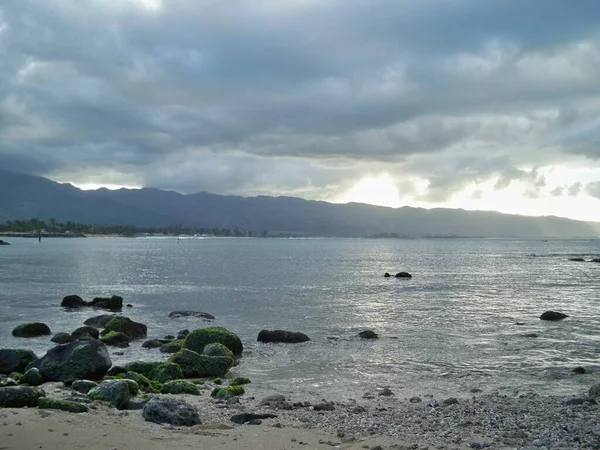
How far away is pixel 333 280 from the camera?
8025cm

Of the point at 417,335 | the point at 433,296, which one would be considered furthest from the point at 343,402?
the point at 433,296

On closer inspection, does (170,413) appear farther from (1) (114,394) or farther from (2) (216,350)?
(2) (216,350)

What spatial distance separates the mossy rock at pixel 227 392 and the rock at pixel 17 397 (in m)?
5.79

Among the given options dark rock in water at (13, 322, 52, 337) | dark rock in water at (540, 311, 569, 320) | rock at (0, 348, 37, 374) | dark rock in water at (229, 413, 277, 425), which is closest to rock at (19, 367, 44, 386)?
rock at (0, 348, 37, 374)

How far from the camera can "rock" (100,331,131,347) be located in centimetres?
3117

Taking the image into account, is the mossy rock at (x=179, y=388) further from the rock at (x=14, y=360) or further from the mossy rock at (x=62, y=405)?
the rock at (x=14, y=360)

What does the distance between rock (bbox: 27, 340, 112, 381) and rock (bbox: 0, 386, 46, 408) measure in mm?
5445

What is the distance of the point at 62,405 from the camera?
15375 mm

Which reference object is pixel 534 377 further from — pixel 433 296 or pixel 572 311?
pixel 433 296

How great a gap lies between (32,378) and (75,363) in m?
1.58

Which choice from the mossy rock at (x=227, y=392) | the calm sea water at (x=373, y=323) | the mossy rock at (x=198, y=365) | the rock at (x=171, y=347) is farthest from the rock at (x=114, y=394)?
the rock at (x=171, y=347)

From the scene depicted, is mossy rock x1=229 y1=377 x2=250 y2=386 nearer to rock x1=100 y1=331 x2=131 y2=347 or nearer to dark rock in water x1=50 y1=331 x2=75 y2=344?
rock x1=100 y1=331 x2=131 y2=347

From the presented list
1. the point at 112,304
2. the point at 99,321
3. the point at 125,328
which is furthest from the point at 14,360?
the point at 112,304

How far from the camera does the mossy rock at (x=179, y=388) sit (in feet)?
65.5
